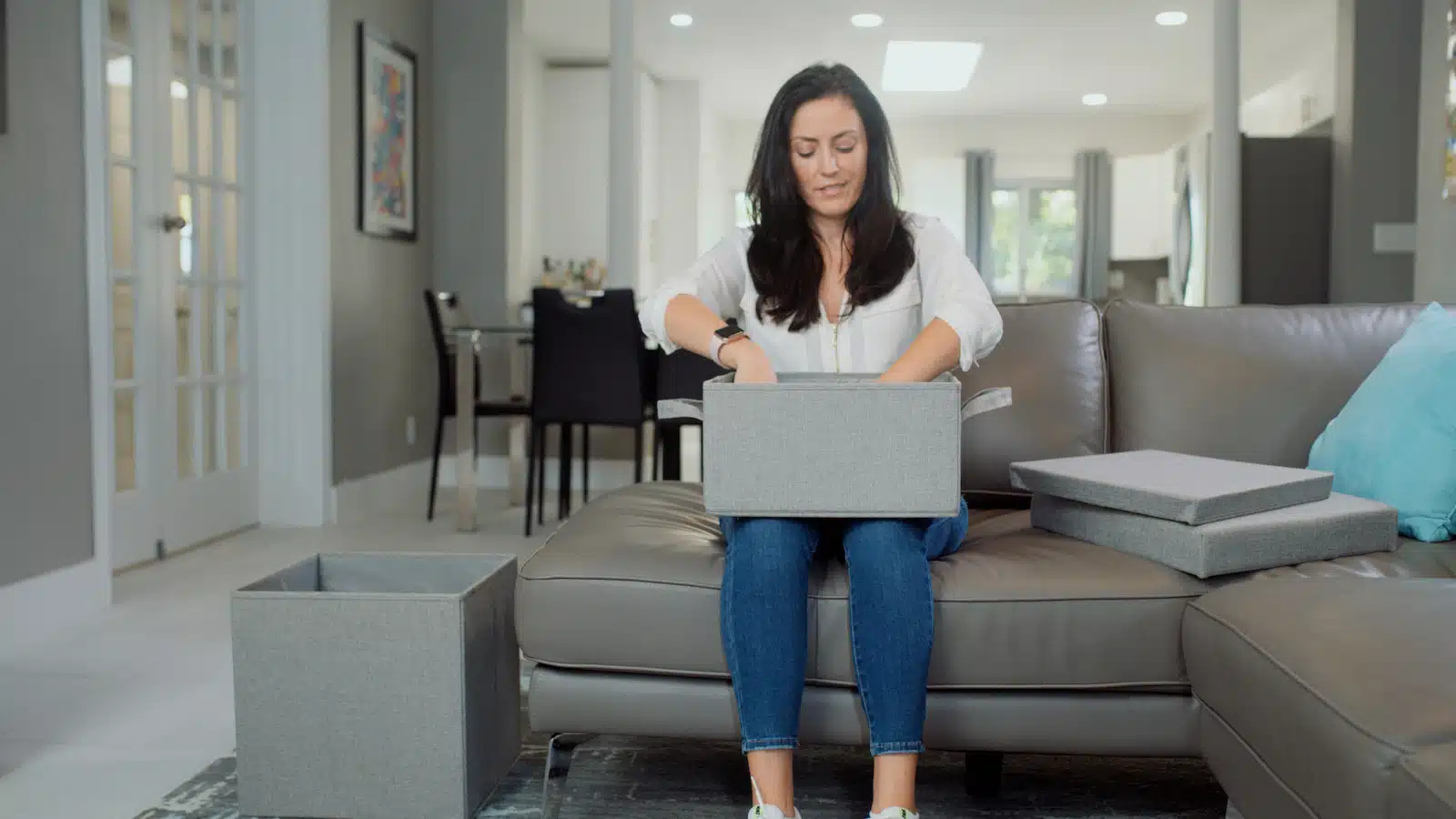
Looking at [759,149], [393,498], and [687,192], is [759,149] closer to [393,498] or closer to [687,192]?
[393,498]

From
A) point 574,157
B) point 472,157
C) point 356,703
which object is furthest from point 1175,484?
point 574,157

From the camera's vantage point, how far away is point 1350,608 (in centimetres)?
133

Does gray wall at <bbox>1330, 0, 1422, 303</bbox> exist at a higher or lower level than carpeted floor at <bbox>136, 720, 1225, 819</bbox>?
higher

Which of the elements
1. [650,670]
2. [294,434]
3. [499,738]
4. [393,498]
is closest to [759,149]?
[650,670]

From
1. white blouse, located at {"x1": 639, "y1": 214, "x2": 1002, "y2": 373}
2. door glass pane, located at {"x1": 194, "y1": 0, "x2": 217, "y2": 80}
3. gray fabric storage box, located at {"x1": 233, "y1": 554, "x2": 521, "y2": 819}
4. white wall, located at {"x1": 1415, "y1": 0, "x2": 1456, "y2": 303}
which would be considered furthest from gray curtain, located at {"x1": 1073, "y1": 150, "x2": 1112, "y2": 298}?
gray fabric storage box, located at {"x1": 233, "y1": 554, "x2": 521, "y2": 819}

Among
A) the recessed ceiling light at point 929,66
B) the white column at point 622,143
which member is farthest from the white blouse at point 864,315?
the recessed ceiling light at point 929,66

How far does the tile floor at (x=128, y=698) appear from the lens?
1950mm

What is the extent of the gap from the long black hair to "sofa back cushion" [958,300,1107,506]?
0.45m

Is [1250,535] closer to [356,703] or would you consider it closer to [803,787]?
[803,787]

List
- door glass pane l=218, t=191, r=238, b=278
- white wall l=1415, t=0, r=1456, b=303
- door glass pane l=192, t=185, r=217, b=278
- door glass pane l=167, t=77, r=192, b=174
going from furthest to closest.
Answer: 1. white wall l=1415, t=0, r=1456, b=303
2. door glass pane l=218, t=191, r=238, b=278
3. door glass pane l=192, t=185, r=217, b=278
4. door glass pane l=167, t=77, r=192, b=174

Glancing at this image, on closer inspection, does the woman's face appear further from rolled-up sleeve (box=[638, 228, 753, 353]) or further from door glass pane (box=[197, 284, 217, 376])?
door glass pane (box=[197, 284, 217, 376])

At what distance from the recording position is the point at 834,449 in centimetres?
154

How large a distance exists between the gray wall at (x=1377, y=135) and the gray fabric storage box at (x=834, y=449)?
185 inches

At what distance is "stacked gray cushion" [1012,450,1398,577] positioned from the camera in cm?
165
